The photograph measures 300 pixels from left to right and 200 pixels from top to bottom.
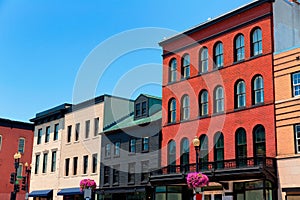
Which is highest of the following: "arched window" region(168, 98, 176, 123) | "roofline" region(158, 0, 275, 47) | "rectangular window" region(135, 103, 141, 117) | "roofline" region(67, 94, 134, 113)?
"roofline" region(158, 0, 275, 47)

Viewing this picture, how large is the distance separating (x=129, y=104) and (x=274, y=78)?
71.6ft

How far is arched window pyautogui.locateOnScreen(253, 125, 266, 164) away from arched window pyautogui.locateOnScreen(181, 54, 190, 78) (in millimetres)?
8834

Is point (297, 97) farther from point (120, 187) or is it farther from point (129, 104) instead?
point (129, 104)

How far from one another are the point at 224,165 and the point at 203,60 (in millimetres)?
9113

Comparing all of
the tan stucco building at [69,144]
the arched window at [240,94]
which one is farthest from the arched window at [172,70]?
the tan stucco building at [69,144]

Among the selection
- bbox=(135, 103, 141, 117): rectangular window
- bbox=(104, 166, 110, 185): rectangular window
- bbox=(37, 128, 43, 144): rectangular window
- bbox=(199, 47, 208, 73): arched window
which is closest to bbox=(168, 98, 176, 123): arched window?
bbox=(199, 47, 208, 73): arched window

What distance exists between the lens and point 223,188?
105 ft

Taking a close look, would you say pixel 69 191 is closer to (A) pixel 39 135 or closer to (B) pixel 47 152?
(B) pixel 47 152

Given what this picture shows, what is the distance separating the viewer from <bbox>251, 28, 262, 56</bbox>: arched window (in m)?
31.8

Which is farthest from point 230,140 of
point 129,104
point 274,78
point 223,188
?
point 129,104

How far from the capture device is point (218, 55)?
115 feet

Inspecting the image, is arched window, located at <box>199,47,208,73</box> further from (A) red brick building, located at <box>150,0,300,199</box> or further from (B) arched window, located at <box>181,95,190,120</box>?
(B) arched window, located at <box>181,95,190,120</box>

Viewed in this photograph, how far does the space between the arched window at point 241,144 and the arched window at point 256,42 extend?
5.71m

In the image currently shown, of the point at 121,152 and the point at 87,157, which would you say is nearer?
the point at 121,152
